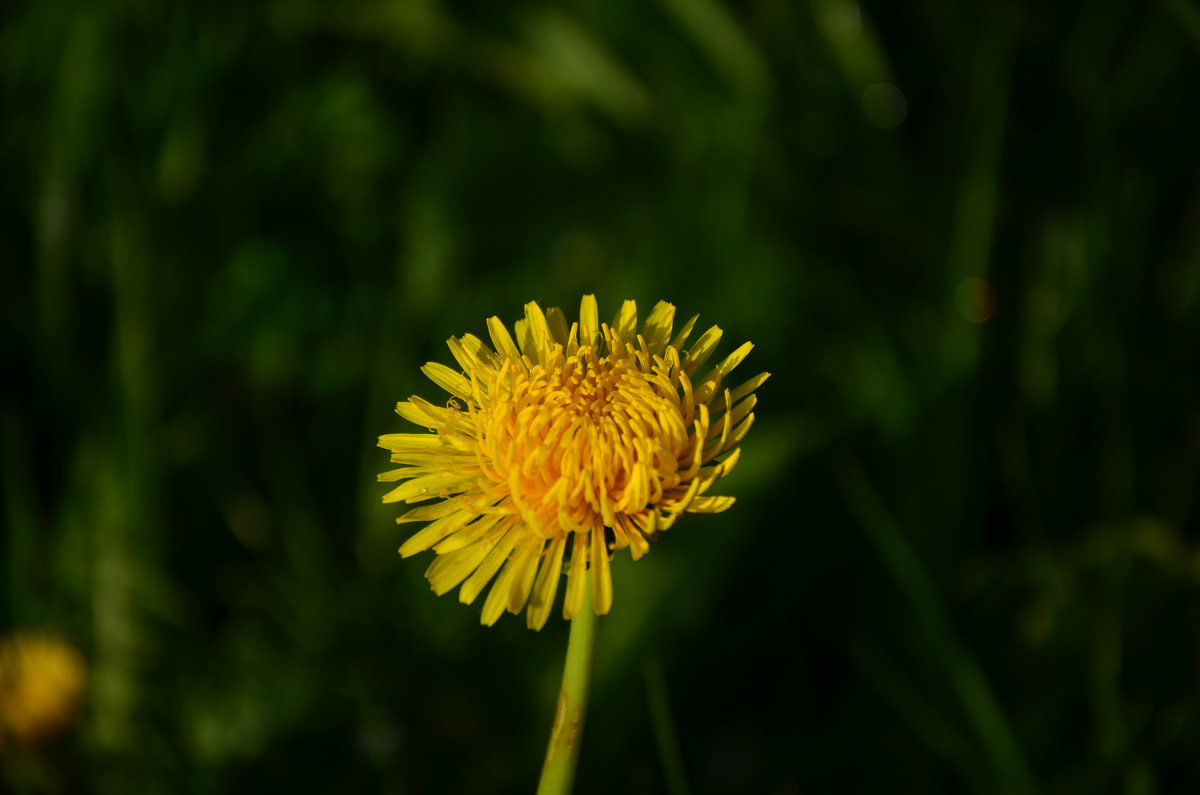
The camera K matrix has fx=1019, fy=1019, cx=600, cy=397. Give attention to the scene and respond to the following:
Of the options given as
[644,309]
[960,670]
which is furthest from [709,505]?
[644,309]

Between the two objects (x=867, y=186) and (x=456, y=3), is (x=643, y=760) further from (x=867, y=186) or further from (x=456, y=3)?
(x=456, y=3)

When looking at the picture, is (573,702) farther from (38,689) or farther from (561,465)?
(38,689)

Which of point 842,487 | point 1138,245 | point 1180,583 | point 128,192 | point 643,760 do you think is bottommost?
point 1180,583

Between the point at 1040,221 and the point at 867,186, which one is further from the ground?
the point at 867,186

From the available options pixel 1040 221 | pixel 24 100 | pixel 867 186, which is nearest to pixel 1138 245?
pixel 1040 221

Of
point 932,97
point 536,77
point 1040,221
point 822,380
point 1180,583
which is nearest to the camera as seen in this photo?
point 1180,583

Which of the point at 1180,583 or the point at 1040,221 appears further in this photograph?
the point at 1040,221

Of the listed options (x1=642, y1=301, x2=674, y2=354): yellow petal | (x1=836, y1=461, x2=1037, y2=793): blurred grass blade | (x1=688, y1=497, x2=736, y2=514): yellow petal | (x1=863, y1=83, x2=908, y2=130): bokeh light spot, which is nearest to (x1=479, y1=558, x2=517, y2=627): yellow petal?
(x1=688, y1=497, x2=736, y2=514): yellow petal
